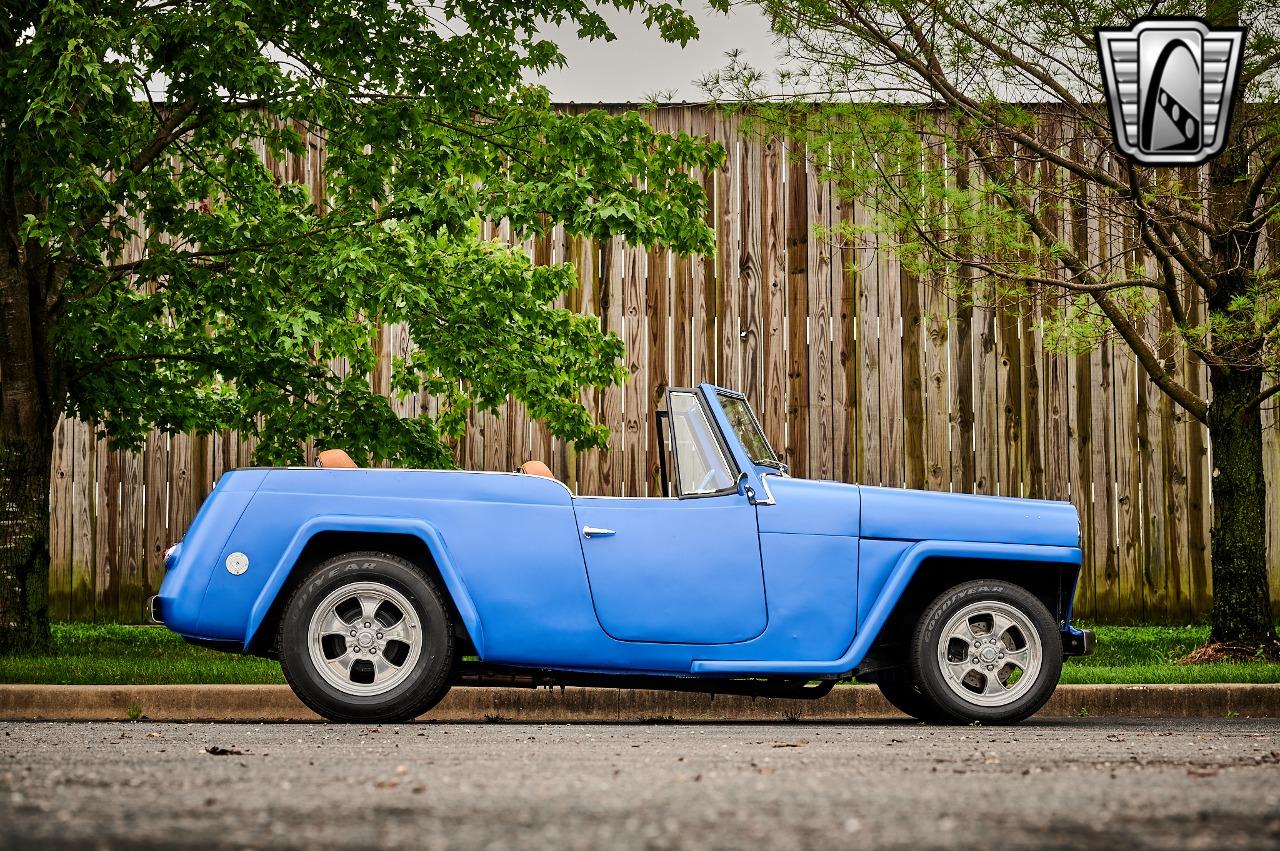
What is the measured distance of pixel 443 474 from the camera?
20.6ft

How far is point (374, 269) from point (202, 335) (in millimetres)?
2106

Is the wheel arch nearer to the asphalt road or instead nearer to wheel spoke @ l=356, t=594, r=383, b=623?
the asphalt road

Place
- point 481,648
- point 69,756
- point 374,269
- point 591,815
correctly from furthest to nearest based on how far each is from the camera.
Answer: point 374,269 < point 481,648 < point 69,756 < point 591,815

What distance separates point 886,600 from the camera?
6219mm

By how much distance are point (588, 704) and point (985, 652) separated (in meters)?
2.33

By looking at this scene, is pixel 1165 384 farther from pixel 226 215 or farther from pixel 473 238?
pixel 226 215

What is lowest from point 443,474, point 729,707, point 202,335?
point 729,707

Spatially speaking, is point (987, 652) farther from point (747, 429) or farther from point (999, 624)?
point (747, 429)

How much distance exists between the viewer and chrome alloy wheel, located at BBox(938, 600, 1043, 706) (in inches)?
249

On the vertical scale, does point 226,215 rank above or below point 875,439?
above

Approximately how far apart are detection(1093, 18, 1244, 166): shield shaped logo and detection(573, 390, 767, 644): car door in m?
3.92

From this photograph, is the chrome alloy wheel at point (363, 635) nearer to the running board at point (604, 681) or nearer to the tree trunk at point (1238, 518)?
the running board at point (604, 681)

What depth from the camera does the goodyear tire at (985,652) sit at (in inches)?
247

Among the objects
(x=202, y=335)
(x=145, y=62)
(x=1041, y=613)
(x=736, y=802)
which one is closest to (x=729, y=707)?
(x=1041, y=613)
